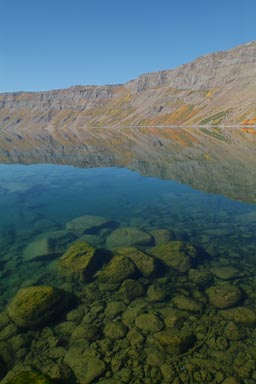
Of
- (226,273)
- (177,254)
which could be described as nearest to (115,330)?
(177,254)

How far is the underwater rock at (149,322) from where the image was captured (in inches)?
530

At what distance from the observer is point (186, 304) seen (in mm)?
15125

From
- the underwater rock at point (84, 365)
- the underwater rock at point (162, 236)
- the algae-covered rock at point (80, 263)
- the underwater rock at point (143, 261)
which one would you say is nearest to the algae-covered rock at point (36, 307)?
the underwater rock at point (84, 365)

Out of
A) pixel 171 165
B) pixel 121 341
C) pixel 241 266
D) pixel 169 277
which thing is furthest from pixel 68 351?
pixel 171 165

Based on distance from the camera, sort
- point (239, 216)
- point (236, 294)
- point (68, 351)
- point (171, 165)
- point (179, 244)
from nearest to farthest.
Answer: point (68, 351) → point (236, 294) → point (179, 244) → point (239, 216) → point (171, 165)

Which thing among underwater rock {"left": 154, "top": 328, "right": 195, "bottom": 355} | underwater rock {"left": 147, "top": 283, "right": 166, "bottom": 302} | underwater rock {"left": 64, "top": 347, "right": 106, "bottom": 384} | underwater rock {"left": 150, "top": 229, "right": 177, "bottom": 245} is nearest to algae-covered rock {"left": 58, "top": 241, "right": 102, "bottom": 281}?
underwater rock {"left": 147, "top": 283, "right": 166, "bottom": 302}

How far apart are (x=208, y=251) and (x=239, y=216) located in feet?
32.1

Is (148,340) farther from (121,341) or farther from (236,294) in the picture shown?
(236,294)

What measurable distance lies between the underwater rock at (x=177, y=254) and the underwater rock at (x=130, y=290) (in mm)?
3326

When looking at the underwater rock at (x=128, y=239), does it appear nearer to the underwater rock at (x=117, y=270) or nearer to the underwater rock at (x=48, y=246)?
the underwater rock at (x=48, y=246)

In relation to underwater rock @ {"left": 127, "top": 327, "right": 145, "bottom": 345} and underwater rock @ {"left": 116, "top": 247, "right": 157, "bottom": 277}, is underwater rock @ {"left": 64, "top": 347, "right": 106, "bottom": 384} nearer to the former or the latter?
underwater rock @ {"left": 127, "top": 327, "right": 145, "bottom": 345}

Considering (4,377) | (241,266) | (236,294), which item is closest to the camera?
(4,377)

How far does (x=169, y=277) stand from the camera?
18.1 metres

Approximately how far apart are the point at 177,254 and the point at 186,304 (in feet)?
16.3
